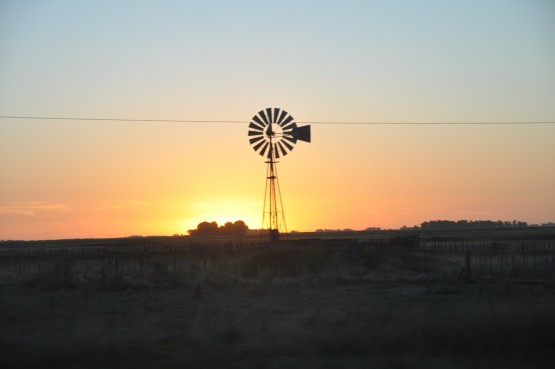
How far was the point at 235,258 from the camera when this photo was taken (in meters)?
40.6

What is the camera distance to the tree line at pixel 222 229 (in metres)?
137

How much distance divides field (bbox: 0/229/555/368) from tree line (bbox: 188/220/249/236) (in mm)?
102847

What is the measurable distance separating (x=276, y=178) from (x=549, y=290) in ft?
79.1

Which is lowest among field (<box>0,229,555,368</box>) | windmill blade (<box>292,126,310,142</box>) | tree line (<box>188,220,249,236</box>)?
field (<box>0,229,555,368</box>)

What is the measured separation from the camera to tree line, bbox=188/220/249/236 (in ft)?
449

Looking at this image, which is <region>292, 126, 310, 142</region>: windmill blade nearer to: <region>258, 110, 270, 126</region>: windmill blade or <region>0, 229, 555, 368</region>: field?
<region>258, 110, 270, 126</region>: windmill blade

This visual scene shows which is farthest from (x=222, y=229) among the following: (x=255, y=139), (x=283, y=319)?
(x=283, y=319)

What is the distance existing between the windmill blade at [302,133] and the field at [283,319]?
13.1m

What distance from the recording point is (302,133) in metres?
44.7

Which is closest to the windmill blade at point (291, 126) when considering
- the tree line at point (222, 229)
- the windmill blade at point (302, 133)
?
the windmill blade at point (302, 133)

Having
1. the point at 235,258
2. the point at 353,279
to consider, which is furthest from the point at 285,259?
the point at 353,279

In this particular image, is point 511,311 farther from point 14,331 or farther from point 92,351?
point 14,331

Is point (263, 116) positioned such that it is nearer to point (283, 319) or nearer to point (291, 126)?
point (291, 126)

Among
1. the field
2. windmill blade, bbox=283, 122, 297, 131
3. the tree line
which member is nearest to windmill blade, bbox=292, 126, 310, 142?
windmill blade, bbox=283, 122, 297, 131
